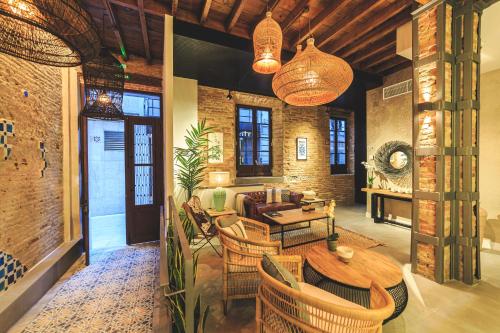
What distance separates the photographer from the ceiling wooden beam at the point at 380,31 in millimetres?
3371

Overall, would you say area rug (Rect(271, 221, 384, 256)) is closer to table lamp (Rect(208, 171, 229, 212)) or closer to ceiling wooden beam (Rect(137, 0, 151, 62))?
table lamp (Rect(208, 171, 229, 212))

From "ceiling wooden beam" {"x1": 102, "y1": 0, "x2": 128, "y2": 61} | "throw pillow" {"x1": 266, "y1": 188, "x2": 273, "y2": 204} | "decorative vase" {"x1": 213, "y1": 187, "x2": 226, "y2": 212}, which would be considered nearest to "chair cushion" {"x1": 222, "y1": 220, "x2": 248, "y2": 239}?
"decorative vase" {"x1": 213, "y1": 187, "x2": 226, "y2": 212}

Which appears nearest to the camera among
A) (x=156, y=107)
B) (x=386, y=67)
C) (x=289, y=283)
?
(x=289, y=283)

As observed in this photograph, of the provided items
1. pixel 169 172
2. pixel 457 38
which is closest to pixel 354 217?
pixel 457 38

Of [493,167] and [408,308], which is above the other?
[493,167]

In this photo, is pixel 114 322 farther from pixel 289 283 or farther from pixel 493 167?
pixel 493 167

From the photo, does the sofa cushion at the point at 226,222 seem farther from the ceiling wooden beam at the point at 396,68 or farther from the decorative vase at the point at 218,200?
the ceiling wooden beam at the point at 396,68

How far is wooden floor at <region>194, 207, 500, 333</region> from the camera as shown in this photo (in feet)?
6.19

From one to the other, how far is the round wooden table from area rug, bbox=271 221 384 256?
1262 millimetres

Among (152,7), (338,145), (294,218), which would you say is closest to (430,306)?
(294,218)

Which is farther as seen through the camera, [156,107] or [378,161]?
[378,161]

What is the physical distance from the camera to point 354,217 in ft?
18.8

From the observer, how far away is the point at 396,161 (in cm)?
503

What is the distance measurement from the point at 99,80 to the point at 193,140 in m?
2.16
